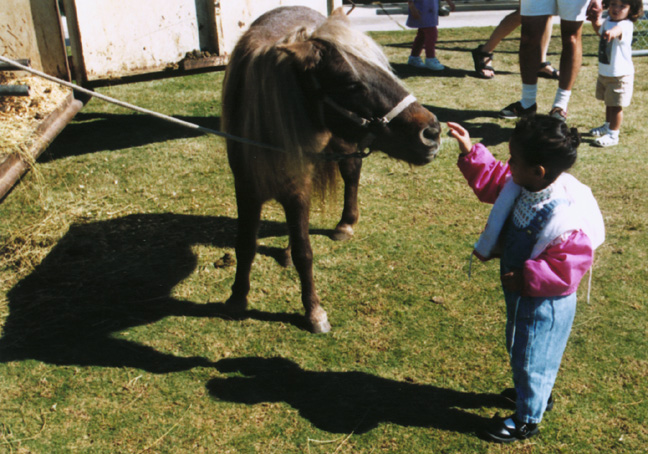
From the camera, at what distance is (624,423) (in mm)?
2904

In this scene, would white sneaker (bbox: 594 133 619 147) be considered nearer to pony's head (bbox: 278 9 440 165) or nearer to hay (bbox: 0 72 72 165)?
pony's head (bbox: 278 9 440 165)

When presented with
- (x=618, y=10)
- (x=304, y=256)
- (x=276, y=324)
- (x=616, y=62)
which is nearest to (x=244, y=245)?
(x=304, y=256)

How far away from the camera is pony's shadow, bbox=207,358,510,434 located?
2984mm

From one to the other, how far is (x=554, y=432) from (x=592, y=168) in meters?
3.38

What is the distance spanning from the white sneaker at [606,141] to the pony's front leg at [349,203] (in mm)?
2804

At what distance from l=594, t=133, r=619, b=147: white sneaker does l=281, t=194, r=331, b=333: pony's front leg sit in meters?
3.80

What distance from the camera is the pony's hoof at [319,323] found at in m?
3.65

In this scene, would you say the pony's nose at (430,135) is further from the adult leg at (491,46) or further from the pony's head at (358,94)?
the adult leg at (491,46)

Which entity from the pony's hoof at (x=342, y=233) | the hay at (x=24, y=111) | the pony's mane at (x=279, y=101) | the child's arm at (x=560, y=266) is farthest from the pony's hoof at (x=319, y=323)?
the hay at (x=24, y=111)

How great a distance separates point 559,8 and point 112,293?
5.07 m

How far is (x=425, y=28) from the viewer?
8602mm

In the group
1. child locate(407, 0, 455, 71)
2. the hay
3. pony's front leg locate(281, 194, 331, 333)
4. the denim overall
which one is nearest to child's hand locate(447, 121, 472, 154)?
the denim overall

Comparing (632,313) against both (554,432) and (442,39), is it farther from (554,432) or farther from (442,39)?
A: (442,39)

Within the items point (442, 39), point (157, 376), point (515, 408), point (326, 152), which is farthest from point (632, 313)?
point (442, 39)
